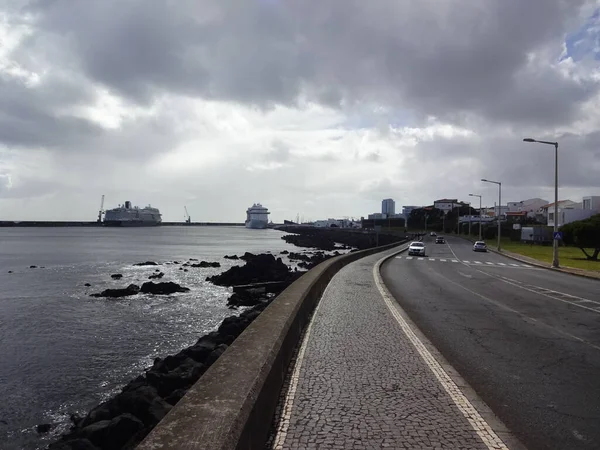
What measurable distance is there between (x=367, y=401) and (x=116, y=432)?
14.4ft

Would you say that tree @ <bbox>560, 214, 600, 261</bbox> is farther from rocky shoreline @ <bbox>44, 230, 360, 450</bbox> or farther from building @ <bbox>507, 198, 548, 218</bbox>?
building @ <bbox>507, 198, 548, 218</bbox>

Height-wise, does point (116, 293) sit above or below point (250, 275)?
below

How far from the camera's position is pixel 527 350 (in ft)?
29.4

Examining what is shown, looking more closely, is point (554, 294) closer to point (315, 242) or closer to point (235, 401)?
point (235, 401)

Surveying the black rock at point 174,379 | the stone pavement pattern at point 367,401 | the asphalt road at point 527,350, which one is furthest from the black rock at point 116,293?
the stone pavement pattern at point 367,401

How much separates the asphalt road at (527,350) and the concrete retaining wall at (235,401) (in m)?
2.70

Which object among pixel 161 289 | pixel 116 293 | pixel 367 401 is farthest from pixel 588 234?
pixel 367 401

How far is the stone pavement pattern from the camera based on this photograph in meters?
4.59

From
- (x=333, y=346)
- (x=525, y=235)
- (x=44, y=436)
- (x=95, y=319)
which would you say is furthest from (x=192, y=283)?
(x=525, y=235)

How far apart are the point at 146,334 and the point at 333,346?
1422 cm

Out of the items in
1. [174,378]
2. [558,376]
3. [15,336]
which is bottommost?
[15,336]

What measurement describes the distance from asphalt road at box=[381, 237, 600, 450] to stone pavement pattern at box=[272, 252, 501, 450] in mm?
781

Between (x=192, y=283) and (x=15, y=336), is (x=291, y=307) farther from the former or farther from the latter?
(x=192, y=283)

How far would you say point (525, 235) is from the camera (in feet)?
286
